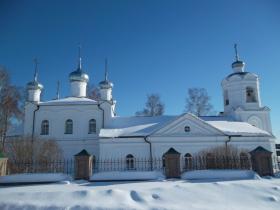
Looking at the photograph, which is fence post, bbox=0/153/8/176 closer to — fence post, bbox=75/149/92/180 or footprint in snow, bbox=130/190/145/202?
fence post, bbox=75/149/92/180

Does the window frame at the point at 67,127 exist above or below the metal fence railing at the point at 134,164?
above

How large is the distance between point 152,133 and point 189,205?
12780mm

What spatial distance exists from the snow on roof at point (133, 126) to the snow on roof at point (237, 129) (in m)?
3.61

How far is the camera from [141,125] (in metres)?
22.7

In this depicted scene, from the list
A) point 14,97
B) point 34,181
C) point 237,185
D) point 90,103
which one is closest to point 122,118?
point 90,103

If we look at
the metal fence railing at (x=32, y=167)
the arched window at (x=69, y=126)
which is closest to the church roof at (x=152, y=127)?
the arched window at (x=69, y=126)

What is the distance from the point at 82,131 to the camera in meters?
23.3

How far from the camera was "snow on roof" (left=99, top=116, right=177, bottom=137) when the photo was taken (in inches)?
838

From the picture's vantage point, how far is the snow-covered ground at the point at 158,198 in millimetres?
8148

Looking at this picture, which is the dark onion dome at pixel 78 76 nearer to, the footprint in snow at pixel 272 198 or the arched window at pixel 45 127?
the arched window at pixel 45 127

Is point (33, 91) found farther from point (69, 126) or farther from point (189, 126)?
point (189, 126)

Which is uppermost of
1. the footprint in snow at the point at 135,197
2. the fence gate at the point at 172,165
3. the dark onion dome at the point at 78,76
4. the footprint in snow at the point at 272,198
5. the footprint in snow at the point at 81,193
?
the dark onion dome at the point at 78,76

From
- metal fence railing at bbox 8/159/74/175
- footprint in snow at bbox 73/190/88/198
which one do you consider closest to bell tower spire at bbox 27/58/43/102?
metal fence railing at bbox 8/159/74/175

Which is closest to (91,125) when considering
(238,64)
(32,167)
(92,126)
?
(92,126)
